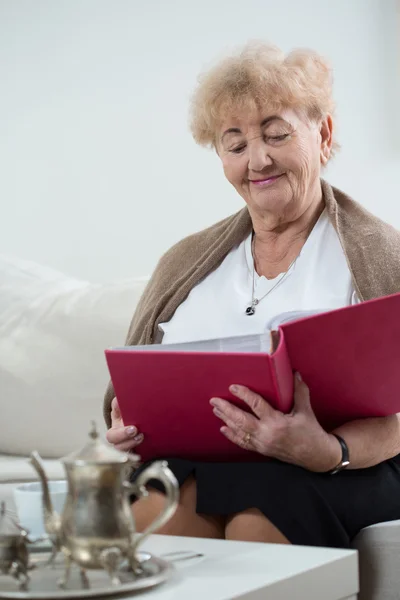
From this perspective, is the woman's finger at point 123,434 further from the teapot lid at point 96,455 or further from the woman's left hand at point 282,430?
the teapot lid at point 96,455

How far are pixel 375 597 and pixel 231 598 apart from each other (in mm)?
468

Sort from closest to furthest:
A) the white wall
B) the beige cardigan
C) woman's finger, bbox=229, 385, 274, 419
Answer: woman's finger, bbox=229, 385, 274, 419
the beige cardigan
the white wall

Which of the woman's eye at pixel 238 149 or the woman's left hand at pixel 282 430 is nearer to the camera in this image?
the woman's left hand at pixel 282 430

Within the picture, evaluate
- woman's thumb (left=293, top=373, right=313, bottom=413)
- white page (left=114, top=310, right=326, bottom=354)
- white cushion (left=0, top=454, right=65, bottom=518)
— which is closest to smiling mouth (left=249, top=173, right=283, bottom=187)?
white page (left=114, top=310, right=326, bottom=354)

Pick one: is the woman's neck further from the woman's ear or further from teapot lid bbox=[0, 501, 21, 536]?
teapot lid bbox=[0, 501, 21, 536]

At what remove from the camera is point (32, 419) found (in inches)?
84.0

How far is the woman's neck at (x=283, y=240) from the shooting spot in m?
1.72

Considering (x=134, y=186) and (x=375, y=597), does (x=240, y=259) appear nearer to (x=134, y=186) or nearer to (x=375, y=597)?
(x=375, y=597)

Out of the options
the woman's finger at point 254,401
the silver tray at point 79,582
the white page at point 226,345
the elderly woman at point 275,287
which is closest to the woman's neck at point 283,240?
the elderly woman at point 275,287

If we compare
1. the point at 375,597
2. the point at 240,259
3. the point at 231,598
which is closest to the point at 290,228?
the point at 240,259

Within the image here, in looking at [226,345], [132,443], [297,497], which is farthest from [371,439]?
[132,443]

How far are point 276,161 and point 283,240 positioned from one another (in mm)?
153

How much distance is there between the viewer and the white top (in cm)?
160

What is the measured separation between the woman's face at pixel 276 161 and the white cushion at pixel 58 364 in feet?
1.92
